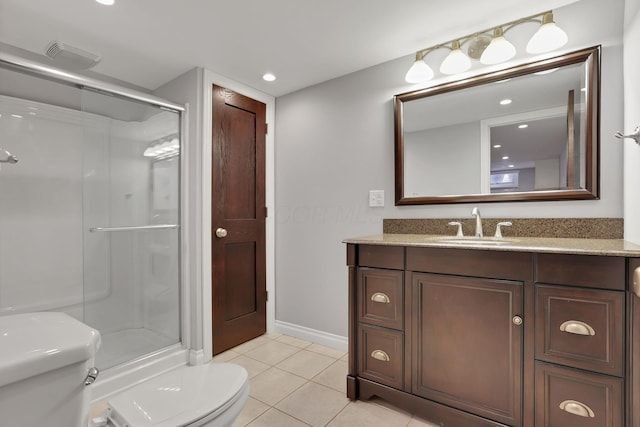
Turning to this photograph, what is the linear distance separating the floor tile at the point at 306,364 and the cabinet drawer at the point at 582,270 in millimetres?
1480

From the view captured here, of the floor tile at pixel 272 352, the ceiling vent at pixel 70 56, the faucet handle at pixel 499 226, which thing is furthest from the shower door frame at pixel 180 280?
the faucet handle at pixel 499 226

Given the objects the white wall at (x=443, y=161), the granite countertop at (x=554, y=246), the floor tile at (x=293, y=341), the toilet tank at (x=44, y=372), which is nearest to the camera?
the toilet tank at (x=44, y=372)

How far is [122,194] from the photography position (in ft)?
6.84

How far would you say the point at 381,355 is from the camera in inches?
65.4

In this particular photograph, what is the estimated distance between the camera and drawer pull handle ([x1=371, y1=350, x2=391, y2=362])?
1646 mm

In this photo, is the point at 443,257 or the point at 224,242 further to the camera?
the point at 224,242

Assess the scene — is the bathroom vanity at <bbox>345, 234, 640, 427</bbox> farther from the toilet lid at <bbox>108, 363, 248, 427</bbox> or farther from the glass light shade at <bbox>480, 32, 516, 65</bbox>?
the glass light shade at <bbox>480, 32, 516, 65</bbox>

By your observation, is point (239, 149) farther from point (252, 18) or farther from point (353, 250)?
point (353, 250)

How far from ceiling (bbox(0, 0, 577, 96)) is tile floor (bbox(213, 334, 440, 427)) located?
213 cm

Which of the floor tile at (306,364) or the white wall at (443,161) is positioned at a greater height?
the white wall at (443,161)

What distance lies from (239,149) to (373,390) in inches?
76.2

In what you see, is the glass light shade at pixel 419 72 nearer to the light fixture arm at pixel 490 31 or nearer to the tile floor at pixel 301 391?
the light fixture arm at pixel 490 31

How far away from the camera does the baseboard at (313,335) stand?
8.01ft

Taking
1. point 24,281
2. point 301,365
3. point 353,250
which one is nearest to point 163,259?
point 24,281
